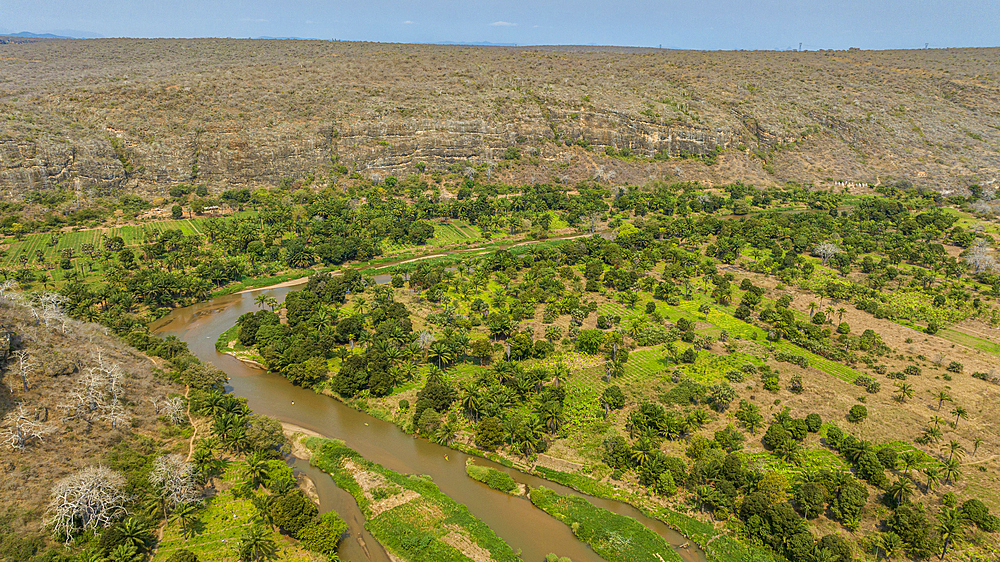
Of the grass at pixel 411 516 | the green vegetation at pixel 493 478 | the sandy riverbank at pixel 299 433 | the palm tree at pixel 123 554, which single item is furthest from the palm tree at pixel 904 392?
the palm tree at pixel 123 554

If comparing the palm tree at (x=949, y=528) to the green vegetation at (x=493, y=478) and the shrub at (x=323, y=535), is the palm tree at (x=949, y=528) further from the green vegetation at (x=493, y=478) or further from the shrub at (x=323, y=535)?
the shrub at (x=323, y=535)

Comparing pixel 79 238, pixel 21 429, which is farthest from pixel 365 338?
pixel 79 238

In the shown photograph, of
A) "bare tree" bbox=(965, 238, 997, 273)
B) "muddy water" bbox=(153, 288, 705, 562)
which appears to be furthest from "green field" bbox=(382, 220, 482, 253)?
"bare tree" bbox=(965, 238, 997, 273)

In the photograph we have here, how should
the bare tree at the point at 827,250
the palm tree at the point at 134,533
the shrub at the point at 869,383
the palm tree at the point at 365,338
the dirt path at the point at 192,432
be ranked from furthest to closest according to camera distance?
1. the bare tree at the point at 827,250
2. the palm tree at the point at 365,338
3. the shrub at the point at 869,383
4. the dirt path at the point at 192,432
5. the palm tree at the point at 134,533

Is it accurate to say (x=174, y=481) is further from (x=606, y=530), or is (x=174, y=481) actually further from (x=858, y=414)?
(x=858, y=414)

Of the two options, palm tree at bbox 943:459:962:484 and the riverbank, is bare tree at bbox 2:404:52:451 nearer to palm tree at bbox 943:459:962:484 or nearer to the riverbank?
the riverbank

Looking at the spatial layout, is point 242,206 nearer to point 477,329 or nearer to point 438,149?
point 438,149
